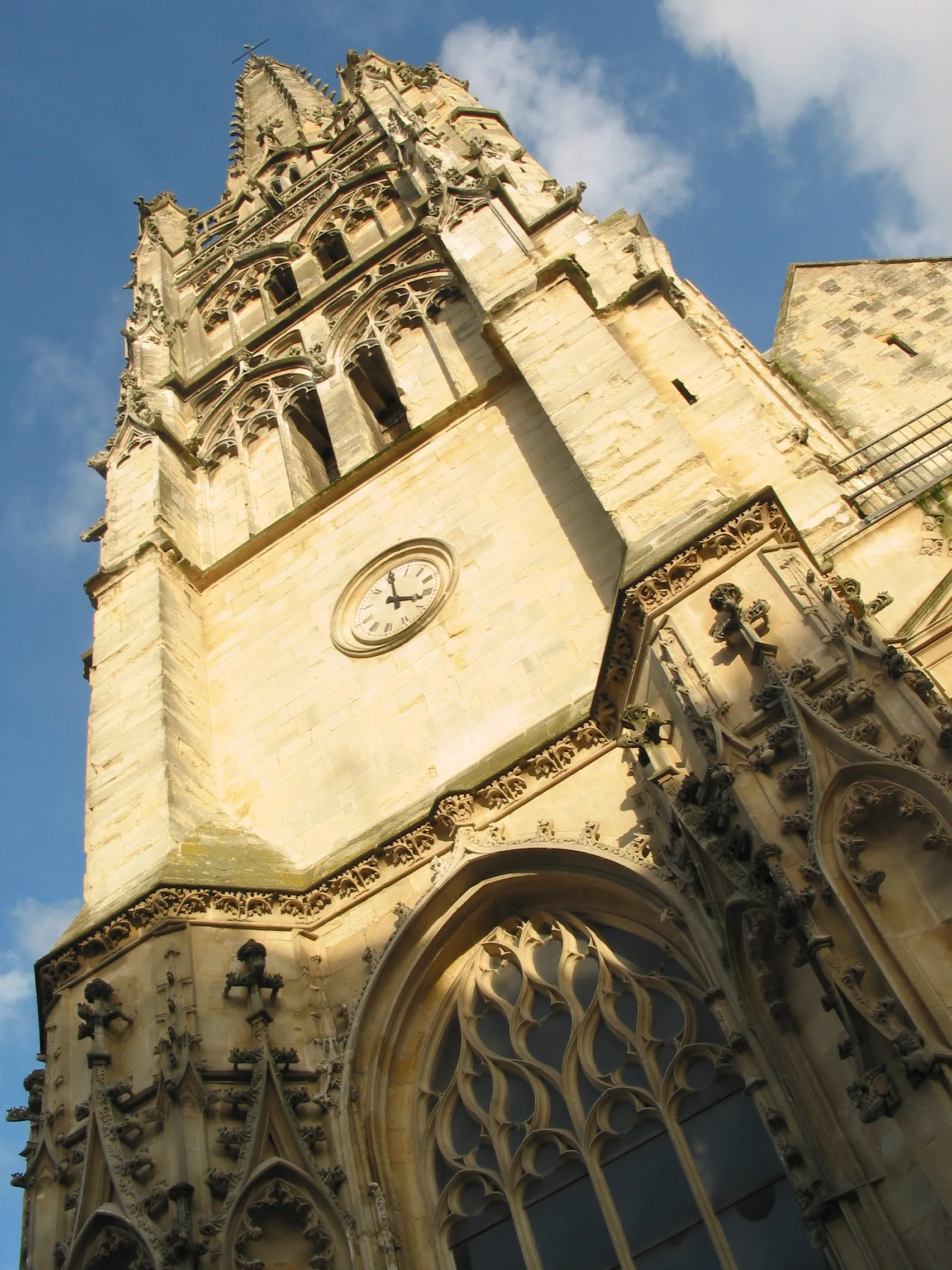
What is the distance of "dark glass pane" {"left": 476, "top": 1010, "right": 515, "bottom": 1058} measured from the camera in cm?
845

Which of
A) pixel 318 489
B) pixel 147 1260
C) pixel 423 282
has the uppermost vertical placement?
pixel 423 282

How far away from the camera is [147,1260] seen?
7.16 metres

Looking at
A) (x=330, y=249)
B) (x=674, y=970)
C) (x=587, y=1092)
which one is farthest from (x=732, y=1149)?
(x=330, y=249)

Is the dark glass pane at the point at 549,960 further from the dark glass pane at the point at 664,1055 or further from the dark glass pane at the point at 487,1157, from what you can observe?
the dark glass pane at the point at 487,1157

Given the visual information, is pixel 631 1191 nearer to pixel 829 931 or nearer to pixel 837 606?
pixel 829 931

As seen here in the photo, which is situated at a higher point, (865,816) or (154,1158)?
(154,1158)

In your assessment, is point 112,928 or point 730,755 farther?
point 112,928

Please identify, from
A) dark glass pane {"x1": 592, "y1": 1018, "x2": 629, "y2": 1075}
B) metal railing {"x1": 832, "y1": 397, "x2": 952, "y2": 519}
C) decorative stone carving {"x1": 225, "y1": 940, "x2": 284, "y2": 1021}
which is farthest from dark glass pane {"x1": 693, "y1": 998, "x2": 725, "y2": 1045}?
metal railing {"x1": 832, "y1": 397, "x2": 952, "y2": 519}

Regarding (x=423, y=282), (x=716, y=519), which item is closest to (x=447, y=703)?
(x=716, y=519)

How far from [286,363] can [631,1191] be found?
42.0 ft

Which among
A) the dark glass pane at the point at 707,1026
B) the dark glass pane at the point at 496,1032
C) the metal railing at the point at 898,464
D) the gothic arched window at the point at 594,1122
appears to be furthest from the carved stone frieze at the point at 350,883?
the metal railing at the point at 898,464

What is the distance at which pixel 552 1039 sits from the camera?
8297mm

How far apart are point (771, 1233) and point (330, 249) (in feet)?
57.1

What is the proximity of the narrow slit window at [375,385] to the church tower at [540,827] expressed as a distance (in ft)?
4.82
